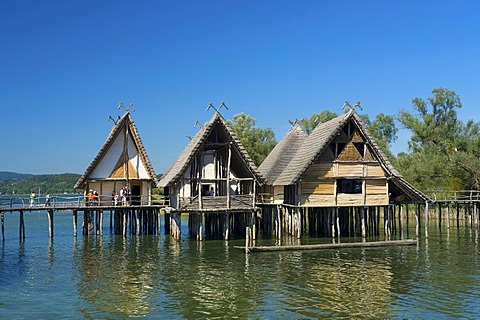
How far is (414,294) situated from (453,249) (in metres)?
11.5

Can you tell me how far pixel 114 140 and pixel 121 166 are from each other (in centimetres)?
166

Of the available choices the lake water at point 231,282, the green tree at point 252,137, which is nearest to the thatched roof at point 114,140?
the lake water at point 231,282

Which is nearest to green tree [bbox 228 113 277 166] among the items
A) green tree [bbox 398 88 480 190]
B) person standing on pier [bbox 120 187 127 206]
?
green tree [bbox 398 88 480 190]

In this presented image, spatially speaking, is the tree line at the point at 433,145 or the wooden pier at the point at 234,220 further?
the tree line at the point at 433,145

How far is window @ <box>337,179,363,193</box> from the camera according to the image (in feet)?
108

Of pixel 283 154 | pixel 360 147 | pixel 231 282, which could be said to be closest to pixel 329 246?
pixel 360 147

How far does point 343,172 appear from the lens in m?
31.5

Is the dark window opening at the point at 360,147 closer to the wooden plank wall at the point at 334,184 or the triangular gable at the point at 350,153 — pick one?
the triangular gable at the point at 350,153

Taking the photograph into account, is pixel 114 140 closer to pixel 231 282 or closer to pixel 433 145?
pixel 231 282

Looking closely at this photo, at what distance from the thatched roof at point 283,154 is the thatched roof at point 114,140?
7863 millimetres

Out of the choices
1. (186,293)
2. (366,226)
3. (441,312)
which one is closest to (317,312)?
(441,312)

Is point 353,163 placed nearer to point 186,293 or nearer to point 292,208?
point 292,208

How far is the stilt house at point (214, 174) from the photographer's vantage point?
29.7 m

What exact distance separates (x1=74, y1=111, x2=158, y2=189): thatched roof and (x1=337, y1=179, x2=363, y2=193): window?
36.9 feet
